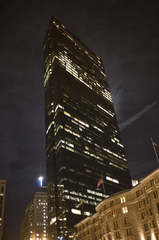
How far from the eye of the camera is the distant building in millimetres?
60719

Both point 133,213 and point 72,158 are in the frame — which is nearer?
point 133,213

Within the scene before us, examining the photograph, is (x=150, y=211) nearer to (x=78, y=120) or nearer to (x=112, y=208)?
(x=112, y=208)

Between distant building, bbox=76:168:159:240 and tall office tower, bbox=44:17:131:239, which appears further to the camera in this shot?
tall office tower, bbox=44:17:131:239

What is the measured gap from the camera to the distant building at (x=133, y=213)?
199ft

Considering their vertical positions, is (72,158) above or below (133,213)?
above

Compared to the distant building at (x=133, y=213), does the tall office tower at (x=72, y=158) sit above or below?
above

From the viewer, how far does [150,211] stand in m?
62.6

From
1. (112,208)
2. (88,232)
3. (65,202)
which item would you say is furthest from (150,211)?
(65,202)

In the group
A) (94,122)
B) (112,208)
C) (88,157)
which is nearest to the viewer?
(112,208)

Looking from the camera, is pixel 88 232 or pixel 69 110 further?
pixel 69 110

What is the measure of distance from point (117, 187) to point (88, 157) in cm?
3793

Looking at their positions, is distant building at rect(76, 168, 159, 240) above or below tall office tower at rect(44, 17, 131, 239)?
below

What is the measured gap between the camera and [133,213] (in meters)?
67.4

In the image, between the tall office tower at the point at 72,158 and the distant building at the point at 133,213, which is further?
the tall office tower at the point at 72,158
